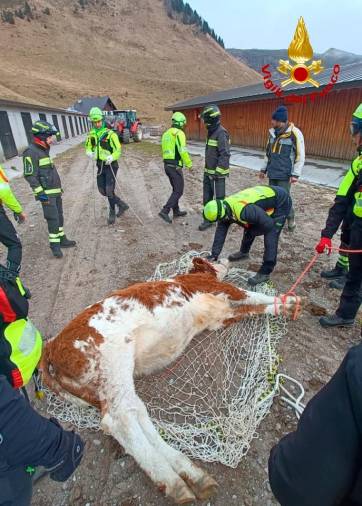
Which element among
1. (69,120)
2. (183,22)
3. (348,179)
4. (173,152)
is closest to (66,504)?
(348,179)

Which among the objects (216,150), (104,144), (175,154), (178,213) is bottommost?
(178,213)

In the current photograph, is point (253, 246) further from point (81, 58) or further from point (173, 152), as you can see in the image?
point (81, 58)

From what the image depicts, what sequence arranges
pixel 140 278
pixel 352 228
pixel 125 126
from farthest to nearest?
pixel 125 126 → pixel 140 278 → pixel 352 228

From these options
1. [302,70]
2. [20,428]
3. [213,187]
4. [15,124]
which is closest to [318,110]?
[302,70]

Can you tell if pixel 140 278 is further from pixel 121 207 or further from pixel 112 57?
pixel 112 57

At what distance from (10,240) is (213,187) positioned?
4.29m

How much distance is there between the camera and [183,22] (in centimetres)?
11412

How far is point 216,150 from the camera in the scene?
6.13 metres

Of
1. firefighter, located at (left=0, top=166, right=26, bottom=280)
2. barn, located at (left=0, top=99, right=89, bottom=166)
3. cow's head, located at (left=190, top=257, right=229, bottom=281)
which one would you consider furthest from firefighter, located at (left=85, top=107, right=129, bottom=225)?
barn, located at (left=0, top=99, right=89, bottom=166)

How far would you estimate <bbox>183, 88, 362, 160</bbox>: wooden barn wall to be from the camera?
12.1 meters

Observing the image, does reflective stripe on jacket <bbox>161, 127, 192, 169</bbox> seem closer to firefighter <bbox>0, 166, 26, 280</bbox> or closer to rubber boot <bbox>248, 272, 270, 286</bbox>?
rubber boot <bbox>248, 272, 270, 286</bbox>

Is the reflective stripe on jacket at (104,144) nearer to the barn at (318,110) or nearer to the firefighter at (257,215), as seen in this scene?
the firefighter at (257,215)

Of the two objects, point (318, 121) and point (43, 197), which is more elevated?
point (318, 121)

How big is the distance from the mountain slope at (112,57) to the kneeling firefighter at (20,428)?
50.0 meters
